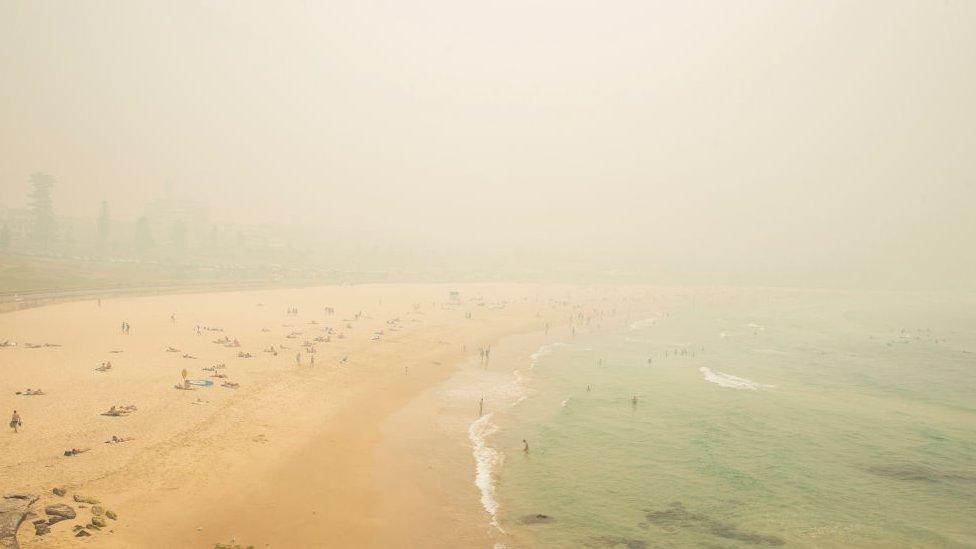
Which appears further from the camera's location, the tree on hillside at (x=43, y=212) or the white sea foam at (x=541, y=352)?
the tree on hillside at (x=43, y=212)

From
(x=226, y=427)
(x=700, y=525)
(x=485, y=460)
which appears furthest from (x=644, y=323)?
(x=226, y=427)

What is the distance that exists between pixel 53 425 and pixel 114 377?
10.3 m

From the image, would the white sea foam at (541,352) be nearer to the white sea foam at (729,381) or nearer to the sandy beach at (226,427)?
the sandy beach at (226,427)

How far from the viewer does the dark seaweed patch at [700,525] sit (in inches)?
934

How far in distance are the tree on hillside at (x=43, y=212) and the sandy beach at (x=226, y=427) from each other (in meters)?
69.5

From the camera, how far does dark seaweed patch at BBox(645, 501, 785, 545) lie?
23734mm

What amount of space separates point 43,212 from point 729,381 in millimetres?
144031

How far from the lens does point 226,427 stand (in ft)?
107

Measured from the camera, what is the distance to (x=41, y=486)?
23.1m

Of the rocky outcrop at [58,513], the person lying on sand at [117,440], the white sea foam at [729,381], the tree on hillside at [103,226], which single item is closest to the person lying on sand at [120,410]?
the person lying on sand at [117,440]

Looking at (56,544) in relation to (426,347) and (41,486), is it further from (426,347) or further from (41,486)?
(426,347)

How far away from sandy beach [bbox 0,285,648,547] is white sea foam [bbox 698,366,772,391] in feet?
81.7

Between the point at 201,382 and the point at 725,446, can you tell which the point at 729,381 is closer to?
the point at 725,446

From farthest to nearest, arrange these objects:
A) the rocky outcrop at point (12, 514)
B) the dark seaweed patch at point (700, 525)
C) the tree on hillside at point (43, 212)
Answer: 1. the tree on hillside at point (43, 212)
2. the dark seaweed patch at point (700, 525)
3. the rocky outcrop at point (12, 514)
